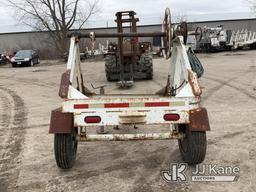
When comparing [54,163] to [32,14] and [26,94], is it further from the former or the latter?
[32,14]

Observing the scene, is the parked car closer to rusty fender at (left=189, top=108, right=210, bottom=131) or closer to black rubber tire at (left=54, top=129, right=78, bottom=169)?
black rubber tire at (left=54, top=129, right=78, bottom=169)

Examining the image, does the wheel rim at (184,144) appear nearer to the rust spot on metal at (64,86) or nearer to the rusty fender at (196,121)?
the rusty fender at (196,121)

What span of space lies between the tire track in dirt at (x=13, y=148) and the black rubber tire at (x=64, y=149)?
59cm

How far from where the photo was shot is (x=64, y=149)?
5.53m

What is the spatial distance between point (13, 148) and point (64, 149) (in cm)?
174

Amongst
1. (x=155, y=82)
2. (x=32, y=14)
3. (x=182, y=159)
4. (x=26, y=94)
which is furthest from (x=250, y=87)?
(x=32, y=14)

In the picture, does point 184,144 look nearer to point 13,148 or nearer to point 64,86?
point 64,86

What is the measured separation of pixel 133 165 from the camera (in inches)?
232

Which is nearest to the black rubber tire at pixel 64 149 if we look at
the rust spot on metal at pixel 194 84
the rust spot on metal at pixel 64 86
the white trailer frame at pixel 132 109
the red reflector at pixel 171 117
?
the white trailer frame at pixel 132 109

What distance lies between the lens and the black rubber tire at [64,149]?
18.1ft

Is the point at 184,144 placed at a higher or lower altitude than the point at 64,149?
lower

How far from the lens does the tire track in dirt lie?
5.45 metres

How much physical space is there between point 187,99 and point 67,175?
178 centimetres

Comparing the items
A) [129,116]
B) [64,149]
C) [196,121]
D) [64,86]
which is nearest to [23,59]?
[64,86]
